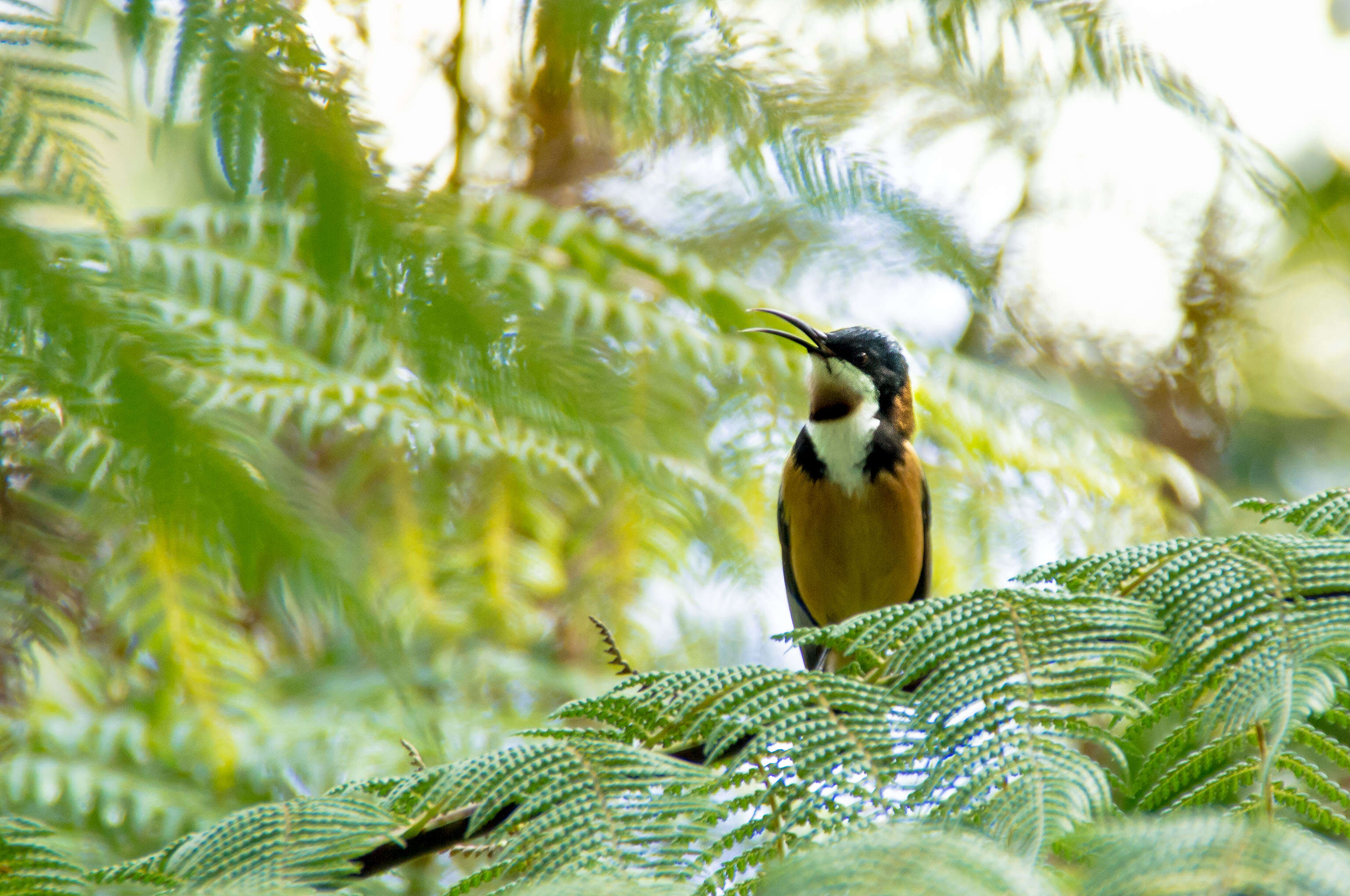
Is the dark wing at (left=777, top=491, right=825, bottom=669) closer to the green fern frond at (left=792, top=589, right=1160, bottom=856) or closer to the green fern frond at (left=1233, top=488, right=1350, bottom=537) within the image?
the green fern frond at (left=1233, top=488, right=1350, bottom=537)

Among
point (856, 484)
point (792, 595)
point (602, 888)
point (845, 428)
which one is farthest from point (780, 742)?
point (792, 595)

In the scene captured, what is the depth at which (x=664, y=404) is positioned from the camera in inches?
146

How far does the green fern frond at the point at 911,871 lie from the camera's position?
2.98 ft

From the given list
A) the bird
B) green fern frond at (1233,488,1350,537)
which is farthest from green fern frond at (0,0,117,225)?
the bird

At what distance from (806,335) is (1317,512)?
302 centimetres

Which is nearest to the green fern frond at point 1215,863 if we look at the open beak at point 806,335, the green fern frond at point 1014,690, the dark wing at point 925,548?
the green fern frond at point 1014,690

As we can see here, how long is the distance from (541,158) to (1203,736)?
5.18 metres

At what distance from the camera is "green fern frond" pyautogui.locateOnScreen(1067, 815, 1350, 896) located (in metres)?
0.88

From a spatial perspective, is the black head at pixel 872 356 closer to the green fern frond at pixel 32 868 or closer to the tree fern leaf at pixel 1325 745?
the tree fern leaf at pixel 1325 745

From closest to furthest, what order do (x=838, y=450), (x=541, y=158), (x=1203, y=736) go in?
(x=1203, y=736) → (x=838, y=450) → (x=541, y=158)

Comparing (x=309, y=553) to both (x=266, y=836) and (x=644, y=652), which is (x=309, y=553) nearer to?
(x=266, y=836)

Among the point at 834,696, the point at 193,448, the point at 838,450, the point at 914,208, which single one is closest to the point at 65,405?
the point at 193,448

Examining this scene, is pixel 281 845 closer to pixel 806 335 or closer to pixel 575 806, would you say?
pixel 575 806

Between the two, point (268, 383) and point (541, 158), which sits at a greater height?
point (541, 158)
